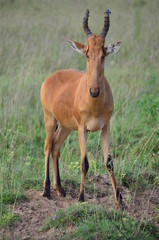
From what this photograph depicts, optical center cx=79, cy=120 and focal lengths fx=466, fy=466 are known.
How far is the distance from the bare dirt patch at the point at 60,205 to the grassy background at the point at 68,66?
19cm

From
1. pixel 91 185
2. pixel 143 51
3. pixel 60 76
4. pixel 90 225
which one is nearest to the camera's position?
pixel 90 225

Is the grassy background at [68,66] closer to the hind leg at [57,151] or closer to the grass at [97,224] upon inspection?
the hind leg at [57,151]

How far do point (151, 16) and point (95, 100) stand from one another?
1317cm

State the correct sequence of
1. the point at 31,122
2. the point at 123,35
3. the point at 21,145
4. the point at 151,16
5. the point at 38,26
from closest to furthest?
the point at 21,145, the point at 31,122, the point at 123,35, the point at 38,26, the point at 151,16

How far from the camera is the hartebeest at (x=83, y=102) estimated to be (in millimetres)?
5992

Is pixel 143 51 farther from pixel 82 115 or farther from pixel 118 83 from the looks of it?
pixel 82 115

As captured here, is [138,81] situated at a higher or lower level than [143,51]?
lower

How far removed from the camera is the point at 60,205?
635cm

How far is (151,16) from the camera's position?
18453 mm

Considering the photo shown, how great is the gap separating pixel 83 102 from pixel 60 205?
1439 mm

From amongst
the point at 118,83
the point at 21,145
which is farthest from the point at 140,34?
the point at 21,145

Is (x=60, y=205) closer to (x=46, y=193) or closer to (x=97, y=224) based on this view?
(x=46, y=193)

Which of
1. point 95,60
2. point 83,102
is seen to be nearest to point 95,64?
point 95,60

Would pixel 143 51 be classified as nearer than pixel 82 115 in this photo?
No
